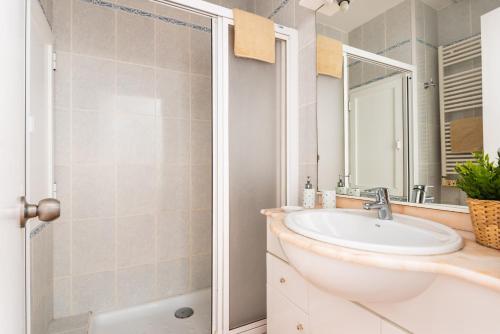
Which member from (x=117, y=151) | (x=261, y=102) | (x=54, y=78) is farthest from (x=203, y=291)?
(x=54, y=78)

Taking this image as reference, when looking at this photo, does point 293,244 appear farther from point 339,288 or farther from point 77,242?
point 77,242

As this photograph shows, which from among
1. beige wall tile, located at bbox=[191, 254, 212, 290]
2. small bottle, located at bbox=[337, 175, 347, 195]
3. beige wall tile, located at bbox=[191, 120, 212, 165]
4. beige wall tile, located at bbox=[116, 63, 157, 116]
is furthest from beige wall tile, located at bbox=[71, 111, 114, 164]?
small bottle, located at bbox=[337, 175, 347, 195]

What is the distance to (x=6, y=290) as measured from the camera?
1.23 feet

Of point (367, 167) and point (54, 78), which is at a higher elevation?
point (54, 78)

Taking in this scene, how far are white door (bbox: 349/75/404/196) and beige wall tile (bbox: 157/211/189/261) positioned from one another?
52.5 inches

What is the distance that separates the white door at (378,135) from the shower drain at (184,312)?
1.48 m

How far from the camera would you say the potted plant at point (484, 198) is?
0.67 metres

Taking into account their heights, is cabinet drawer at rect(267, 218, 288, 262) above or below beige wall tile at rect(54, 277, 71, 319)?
above

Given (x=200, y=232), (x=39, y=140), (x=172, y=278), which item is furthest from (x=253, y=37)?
(x=172, y=278)

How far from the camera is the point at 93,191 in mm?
1764

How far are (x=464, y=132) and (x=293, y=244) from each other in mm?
716

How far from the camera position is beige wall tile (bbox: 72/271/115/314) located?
1.71m

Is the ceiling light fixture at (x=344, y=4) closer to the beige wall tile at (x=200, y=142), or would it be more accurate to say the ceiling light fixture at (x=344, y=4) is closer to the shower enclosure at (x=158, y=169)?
the shower enclosure at (x=158, y=169)

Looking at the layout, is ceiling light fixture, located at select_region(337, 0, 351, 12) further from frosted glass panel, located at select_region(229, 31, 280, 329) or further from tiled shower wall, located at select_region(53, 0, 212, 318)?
tiled shower wall, located at select_region(53, 0, 212, 318)
